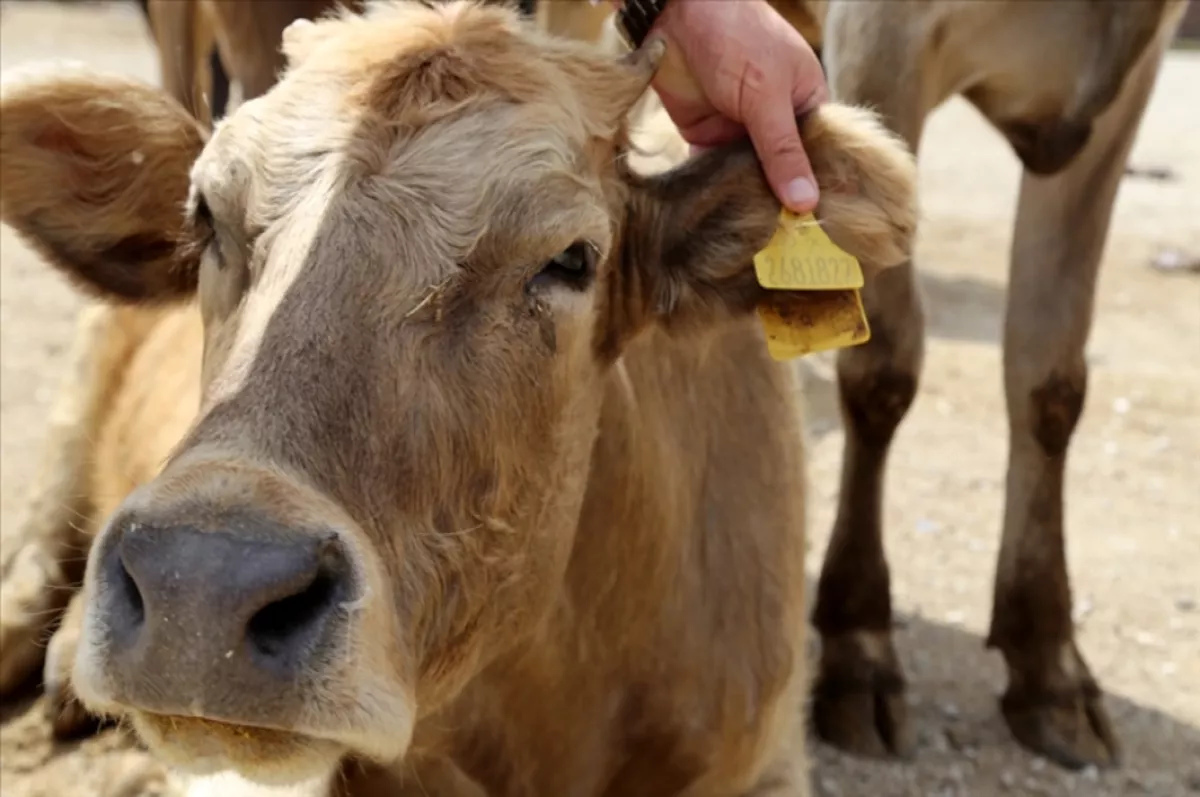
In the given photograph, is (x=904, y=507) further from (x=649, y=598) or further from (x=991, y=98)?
(x=649, y=598)

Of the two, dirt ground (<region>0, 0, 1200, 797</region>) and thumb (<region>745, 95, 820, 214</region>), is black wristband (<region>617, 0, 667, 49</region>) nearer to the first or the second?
thumb (<region>745, 95, 820, 214</region>)

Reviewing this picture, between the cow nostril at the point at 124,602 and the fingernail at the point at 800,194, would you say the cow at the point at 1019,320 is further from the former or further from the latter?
the cow nostril at the point at 124,602

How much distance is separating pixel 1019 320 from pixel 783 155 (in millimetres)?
2141

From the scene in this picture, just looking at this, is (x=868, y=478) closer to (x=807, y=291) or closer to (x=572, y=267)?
(x=807, y=291)

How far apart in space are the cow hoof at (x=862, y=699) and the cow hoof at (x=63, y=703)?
193 cm

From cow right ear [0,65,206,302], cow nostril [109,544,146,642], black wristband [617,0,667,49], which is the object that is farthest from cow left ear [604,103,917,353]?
cow nostril [109,544,146,642]

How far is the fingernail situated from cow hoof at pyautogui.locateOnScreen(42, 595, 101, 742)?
7.66ft

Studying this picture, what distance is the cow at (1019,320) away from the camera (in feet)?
13.5

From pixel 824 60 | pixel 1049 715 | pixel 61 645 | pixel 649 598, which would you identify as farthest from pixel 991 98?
pixel 61 645

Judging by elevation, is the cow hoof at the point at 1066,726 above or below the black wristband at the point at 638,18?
below

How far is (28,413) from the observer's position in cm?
625

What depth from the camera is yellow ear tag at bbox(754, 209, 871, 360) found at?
2.55 m

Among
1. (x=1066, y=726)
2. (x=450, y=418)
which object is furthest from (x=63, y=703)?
(x=1066, y=726)

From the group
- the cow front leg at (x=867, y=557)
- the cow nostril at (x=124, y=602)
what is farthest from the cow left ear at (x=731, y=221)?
the cow front leg at (x=867, y=557)
